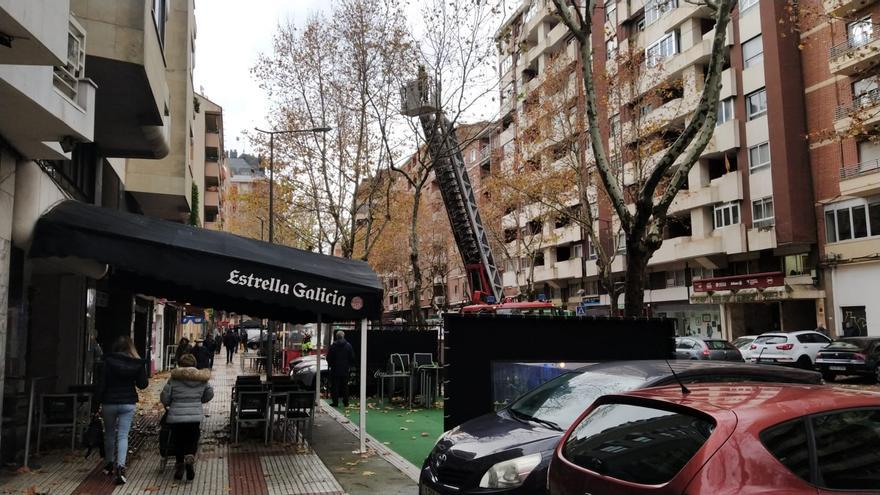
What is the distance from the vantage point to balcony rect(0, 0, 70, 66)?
5379 millimetres

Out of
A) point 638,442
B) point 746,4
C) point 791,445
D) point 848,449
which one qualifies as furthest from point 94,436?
point 746,4

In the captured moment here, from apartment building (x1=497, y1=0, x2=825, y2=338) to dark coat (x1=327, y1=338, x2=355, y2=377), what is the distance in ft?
48.0

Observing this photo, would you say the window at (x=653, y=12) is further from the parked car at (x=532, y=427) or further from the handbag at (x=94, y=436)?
the handbag at (x=94, y=436)

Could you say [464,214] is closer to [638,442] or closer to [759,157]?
[759,157]

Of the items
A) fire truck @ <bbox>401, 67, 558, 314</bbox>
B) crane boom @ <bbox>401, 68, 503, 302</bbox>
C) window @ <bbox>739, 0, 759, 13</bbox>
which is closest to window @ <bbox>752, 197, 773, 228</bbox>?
window @ <bbox>739, 0, 759, 13</bbox>

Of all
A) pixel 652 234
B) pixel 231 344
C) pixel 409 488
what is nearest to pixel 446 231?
pixel 231 344

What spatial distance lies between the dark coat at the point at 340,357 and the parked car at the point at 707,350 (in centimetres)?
1227

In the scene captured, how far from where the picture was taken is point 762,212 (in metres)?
34.2

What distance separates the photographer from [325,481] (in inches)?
328

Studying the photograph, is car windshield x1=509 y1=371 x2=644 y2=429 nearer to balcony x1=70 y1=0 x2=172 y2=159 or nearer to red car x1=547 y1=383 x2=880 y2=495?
red car x1=547 y1=383 x2=880 y2=495

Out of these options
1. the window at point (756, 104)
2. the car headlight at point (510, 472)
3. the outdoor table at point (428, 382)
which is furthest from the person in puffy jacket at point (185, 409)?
the window at point (756, 104)

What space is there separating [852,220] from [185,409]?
30.6 meters

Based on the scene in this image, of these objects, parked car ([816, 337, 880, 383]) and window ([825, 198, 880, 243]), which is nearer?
parked car ([816, 337, 880, 383])

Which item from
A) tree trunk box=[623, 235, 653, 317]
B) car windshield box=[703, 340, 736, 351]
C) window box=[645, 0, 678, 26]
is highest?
window box=[645, 0, 678, 26]
